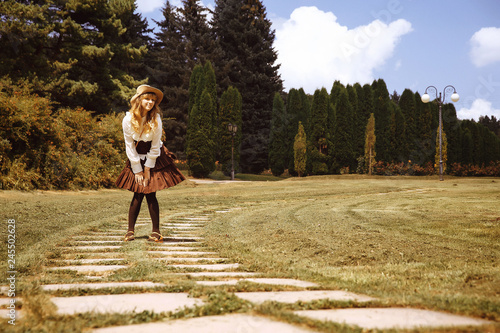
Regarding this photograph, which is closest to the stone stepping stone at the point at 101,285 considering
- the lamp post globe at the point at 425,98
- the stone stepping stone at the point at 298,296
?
the stone stepping stone at the point at 298,296

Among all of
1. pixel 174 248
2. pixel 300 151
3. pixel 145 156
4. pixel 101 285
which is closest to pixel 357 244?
pixel 174 248

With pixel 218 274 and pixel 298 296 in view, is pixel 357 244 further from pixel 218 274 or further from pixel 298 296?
pixel 298 296

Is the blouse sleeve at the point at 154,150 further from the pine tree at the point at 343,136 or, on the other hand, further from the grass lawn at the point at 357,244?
the pine tree at the point at 343,136

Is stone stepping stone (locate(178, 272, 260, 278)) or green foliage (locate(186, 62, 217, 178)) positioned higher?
green foliage (locate(186, 62, 217, 178))

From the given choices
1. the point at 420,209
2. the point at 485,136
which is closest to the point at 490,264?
the point at 420,209

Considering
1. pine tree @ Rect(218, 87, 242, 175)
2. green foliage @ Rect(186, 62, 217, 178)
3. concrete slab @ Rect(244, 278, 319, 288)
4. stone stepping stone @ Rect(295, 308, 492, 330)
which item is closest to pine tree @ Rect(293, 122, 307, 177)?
pine tree @ Rect(218, 87, 242, 175)

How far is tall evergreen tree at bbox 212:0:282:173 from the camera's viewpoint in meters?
31.2

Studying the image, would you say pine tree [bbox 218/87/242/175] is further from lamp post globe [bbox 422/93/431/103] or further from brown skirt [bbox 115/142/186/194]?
brown skirt [bbox 115/142/186/194]

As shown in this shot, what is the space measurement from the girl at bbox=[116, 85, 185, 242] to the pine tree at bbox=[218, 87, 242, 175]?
20912mm

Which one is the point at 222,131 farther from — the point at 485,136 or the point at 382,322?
the point at 382,322

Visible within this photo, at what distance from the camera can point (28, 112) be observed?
10.6 m

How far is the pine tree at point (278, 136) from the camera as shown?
2714 cm

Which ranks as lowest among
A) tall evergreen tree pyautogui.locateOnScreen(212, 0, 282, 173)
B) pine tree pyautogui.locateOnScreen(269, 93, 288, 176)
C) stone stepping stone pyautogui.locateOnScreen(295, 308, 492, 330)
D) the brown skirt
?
stone stepping stone pyautogui.locateOnScreen(295, 308, 492, 330)

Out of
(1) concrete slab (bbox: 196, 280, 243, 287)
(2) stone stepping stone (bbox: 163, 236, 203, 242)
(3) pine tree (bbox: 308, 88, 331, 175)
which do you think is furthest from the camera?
(3) pine tree (bbox: 308, 88, 331, 175)
